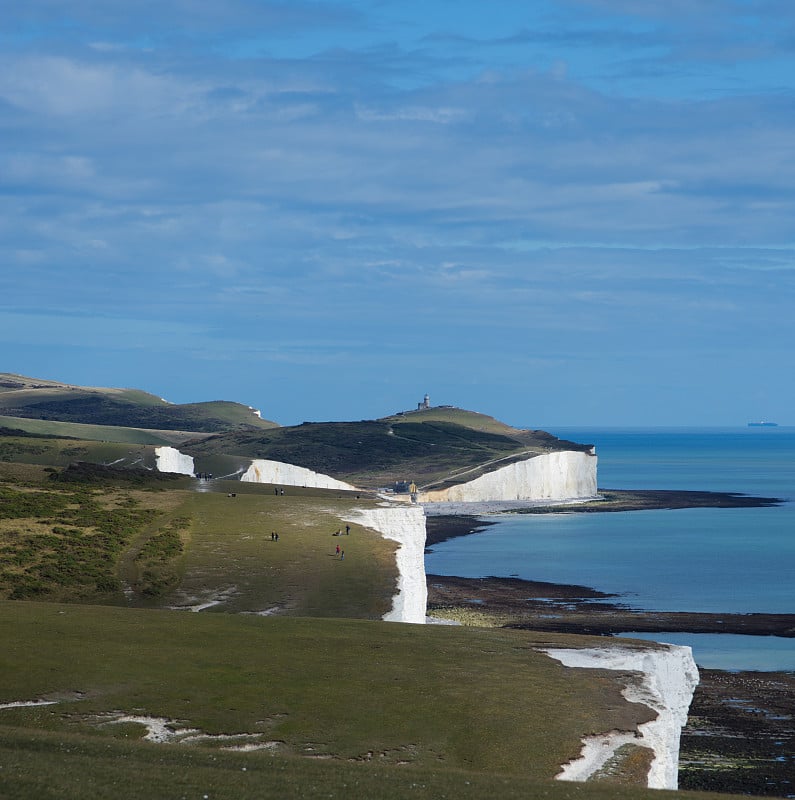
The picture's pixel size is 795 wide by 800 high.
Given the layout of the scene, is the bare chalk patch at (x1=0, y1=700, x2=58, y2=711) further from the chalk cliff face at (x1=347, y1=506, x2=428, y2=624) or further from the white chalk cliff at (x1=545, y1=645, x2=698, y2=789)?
the chalk cliff face at (x1=347, y1=506, x2=428, y2=624)

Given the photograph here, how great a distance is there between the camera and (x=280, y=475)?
124000mm

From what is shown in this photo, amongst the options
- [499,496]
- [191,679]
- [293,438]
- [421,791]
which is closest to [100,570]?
[191,679]

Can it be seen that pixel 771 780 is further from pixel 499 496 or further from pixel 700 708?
pixel 499 496

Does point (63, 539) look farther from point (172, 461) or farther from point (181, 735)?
point (172, 461)

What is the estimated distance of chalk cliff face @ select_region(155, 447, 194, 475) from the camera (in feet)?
351

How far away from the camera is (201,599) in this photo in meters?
47.3

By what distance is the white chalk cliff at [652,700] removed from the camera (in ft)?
81.3

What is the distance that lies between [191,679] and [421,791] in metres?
10.8

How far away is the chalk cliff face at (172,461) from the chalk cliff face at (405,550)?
40.3 m

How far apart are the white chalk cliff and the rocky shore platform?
312cm

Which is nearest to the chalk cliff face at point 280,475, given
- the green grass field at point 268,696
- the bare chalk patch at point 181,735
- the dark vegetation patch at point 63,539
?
the dark vegetation patch at point 63,539

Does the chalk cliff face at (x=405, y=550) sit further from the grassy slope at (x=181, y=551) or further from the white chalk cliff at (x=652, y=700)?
the white chalk cliff at (x=652, y=700)

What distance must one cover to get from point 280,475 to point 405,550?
65.7 meters

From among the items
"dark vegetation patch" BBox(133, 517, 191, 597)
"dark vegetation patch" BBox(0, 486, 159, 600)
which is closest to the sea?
"dark vegetation patch" BBox(133, 517, 191, 597)
